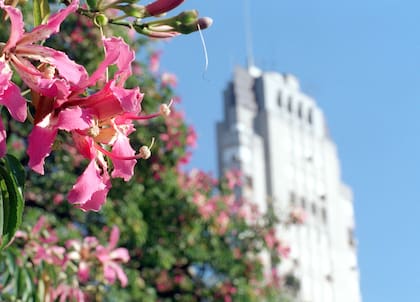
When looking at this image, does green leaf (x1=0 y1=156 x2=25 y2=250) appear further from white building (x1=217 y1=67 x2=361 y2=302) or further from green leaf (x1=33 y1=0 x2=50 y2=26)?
white building (x1=217 y1=67 x2=361 y2=302)

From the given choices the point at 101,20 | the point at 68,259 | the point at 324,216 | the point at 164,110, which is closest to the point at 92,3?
the point at 101,20

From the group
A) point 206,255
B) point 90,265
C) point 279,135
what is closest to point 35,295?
point 90,265

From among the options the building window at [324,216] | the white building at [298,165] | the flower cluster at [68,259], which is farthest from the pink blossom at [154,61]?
the building window at [324,216]

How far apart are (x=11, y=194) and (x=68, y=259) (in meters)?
1.17

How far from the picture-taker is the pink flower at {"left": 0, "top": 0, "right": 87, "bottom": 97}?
793 mm

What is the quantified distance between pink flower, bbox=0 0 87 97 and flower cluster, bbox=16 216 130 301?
1.13m

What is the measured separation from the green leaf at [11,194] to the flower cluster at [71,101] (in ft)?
0.38

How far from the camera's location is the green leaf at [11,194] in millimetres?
953

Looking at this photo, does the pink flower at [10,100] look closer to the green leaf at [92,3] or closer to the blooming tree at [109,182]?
the blooming tree at [109,182]

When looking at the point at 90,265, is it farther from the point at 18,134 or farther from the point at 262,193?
the point at 262,193

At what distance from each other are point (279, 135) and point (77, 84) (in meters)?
35.2

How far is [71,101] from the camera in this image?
820 mm

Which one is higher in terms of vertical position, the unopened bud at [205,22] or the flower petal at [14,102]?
the unopened bud at [205,22]

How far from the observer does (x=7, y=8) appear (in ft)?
2.54
